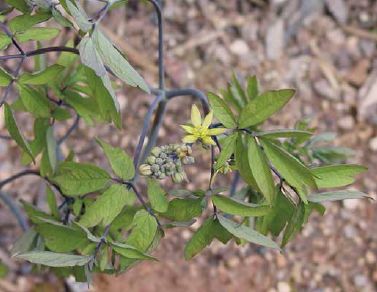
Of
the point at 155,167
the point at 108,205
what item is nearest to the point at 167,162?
the point at 155,167

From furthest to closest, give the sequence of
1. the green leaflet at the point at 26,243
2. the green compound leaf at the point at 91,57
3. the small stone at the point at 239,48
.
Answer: the small stone at the point at 239,48 < the green leaflet at the point at 26,243 < the green compound leaf at the point at 91,57

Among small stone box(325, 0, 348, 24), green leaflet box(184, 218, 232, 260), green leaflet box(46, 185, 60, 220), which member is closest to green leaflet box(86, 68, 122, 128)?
green leaflet box(184, 218, 232, 260)

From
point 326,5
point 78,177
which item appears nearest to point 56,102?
point 78,177

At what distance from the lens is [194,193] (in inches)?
40.3

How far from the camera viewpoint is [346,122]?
2410 millimetres

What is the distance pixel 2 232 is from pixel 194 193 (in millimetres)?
1232

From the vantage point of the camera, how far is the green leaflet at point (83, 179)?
108 cm

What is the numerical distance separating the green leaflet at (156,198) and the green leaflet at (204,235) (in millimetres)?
60

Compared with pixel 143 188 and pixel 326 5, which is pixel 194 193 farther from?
Result: pixel 326 5

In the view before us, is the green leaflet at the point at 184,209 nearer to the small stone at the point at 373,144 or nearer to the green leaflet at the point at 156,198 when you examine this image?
the green leaflet at the point at 156,198

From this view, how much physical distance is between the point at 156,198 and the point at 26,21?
32 cm

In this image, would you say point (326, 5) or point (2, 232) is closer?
point (2, 232)

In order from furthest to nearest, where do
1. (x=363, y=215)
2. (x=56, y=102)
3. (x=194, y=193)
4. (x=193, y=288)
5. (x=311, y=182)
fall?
1. (x=363, y=215)
2. (x=193, y=288)
3. (x=56, y=102)
4. (x=194, y=193)
5. (x=311, y=182)

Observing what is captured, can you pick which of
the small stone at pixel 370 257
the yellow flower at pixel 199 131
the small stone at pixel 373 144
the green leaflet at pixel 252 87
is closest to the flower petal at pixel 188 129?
the yellow flower at pixel 199 131
